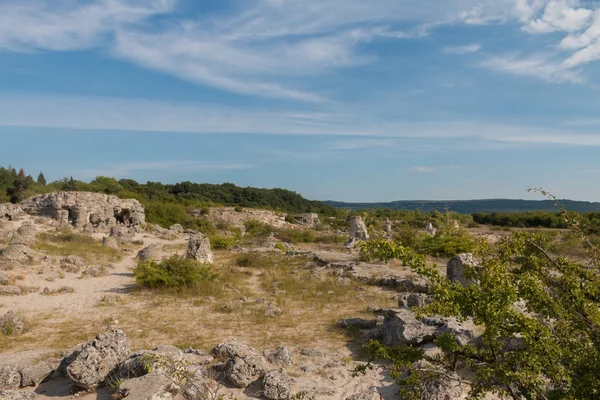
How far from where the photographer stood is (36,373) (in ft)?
20.7

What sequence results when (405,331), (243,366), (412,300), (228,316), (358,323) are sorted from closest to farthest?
1. (243,366)
2. (405,331)
3. (358,323)
4. (228,316)
5. (412,300)

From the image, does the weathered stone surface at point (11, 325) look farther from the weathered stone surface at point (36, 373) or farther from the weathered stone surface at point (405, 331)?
the weathered stone surface at point (405, 331)

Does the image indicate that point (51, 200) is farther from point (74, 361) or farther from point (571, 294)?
point (571, 294)

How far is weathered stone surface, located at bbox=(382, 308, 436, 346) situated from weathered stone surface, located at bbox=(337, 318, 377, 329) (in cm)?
102

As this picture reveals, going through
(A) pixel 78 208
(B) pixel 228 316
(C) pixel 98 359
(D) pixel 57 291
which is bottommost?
(D) pixel 57 291

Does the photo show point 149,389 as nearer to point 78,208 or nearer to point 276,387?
point 276,387

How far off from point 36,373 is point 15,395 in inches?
39.6

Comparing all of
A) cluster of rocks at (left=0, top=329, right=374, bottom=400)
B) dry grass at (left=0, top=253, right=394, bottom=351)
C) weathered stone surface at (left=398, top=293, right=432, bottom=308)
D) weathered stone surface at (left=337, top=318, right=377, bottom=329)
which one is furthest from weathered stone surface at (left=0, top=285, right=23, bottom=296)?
weathered stone surface at (left=398, top=293, right=432, bottom=308)

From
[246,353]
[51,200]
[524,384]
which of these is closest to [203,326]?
[246,353]

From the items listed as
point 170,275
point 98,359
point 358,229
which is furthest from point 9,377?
point 358,229

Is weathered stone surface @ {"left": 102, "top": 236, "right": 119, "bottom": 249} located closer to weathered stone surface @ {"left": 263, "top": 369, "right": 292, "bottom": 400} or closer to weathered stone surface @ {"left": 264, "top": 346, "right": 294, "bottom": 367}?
weathered stone surface @ {"left": 264, "top": 346, "right": 294, "bottom": 367}

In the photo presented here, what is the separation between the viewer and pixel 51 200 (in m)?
28.5

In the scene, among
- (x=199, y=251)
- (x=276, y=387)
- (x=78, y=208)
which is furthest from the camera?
(x=78, y=208)

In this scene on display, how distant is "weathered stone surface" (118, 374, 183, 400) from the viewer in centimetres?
500
